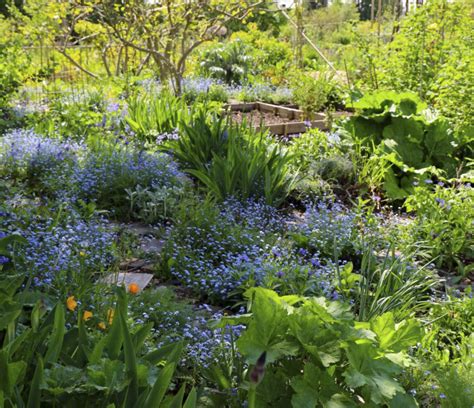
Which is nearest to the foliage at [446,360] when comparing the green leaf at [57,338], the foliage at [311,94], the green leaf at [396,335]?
the green leaf at [396,335]

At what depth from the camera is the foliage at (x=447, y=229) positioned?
4.16 meters

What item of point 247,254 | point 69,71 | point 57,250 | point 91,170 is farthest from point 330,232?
point 69,71

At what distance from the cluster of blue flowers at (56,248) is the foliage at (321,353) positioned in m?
1.07

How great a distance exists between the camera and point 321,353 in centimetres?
207

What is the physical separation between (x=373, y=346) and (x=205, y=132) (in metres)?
3.72

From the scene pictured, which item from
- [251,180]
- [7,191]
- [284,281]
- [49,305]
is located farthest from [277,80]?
[49,305]

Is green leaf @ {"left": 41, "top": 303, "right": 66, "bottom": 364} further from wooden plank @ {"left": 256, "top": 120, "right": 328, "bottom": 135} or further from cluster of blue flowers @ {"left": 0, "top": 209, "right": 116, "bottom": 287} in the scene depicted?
wooden plank @ {"left": 256, "top": 120, "right": 328, "bottom": 135}

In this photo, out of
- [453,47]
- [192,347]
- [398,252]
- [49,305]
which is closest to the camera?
[49,305]

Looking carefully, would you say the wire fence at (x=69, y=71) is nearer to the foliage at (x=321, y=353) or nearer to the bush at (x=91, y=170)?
the bush at (x=91, y=170)

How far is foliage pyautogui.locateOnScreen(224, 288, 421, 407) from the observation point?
2021mm

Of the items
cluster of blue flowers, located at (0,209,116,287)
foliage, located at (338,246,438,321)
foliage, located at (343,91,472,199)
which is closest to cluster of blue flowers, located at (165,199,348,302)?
foliage, located at (338,246,438,321)

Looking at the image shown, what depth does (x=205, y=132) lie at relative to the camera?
562 cm

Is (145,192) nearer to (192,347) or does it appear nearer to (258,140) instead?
(258,140)

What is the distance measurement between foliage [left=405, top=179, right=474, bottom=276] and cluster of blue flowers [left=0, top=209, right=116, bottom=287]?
2.06 m
